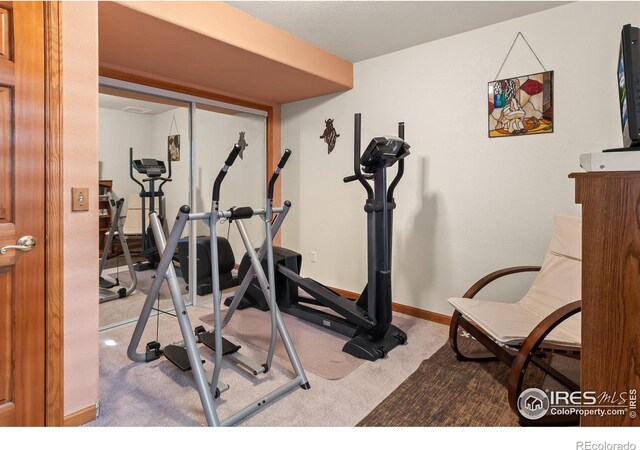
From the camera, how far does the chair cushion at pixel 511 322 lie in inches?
73.5

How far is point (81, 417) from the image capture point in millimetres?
1766

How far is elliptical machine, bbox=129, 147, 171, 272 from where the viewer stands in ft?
11.4

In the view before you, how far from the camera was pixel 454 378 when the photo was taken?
7.35 feet

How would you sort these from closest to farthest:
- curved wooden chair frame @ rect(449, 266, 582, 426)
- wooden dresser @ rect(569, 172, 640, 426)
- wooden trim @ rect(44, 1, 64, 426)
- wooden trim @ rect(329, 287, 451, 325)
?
wooden dresser @ rect(569, 172, 640, 426), wooden trim @ rect(44, 1, 64, 426), curved wooden chair frame @ rect(449, 266, 582, 426), wooden trim @ rect(329, 287, 451, 325)

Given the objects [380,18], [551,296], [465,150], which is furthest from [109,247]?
[551,296]

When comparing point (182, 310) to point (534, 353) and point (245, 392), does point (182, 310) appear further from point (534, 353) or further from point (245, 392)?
point (534, 353)

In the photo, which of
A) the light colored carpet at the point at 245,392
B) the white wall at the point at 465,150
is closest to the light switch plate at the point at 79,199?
the light colored carpet at the point at 245,392

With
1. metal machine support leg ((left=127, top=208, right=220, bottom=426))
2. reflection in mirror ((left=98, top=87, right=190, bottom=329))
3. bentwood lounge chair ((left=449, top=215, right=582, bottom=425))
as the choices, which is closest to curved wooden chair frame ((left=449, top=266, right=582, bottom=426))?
bentwood lounge chair ((left=449, top=215, right=582, bottom=425))

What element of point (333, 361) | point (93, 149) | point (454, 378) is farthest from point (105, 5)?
point (454, 378)

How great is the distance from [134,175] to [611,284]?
3578mm

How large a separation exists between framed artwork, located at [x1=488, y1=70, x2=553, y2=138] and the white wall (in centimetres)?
5

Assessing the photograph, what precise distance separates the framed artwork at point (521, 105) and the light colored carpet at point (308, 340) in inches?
69.4

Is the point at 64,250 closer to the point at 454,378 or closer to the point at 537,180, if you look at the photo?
the point at 454,378

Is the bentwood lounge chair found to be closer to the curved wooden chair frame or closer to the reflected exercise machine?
the curved wooden chair frame
